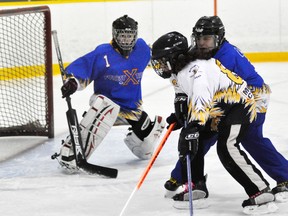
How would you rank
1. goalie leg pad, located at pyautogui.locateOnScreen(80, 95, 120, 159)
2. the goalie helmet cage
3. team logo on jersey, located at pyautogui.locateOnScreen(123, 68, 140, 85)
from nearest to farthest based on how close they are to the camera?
1. goalie leg pad, located at pyautogui.locateOnScreen(80, 95, 120, 159)
2. team logo on jersey, located at pyautogui.locateOnScreen(123, 68, 140, 85)
3. the goalie helmet cage

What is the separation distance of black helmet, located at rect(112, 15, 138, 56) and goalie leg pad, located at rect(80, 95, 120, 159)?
0.33 m

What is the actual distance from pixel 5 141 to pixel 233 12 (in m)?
3.79

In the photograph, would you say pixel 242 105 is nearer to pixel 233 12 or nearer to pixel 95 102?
pixel 95 102

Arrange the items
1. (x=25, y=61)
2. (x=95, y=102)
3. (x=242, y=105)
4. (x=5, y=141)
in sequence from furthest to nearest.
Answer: (x=25, y=61) → (x=5, y=141) → (x=95, y=102) → (x=242, y=105)

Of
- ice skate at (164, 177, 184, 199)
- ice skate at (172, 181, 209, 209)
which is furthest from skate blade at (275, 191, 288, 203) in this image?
ice skate at (164, 177, 184, 199)

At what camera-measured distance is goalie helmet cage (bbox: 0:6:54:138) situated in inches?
212

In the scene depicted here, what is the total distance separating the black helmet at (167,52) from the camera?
3.39m

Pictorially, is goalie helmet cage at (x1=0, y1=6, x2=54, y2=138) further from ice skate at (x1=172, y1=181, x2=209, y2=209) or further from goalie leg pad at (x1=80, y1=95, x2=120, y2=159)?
ice skate at (x1=172, y1=181, x2=209, y2=209)

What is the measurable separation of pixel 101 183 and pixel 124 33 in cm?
87

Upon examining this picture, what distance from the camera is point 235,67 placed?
373 centimetres

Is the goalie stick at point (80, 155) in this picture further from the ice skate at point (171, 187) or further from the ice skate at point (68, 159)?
the ice skate at point (171, 187)

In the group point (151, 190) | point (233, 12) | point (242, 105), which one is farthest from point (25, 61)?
point (242, 105)

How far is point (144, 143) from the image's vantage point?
4.68 meters

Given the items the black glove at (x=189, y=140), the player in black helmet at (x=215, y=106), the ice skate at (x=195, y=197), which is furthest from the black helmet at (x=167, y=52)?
the ice skate at (x=195, y=197)
